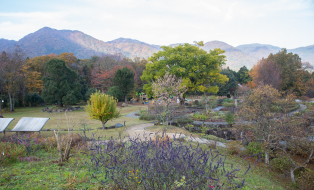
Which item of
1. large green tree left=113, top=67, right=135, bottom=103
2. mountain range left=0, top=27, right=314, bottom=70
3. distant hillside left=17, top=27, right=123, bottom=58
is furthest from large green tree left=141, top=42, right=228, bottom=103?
distant hillside left=17, top=27, right=123, bottom=58

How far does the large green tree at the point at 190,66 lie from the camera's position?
68.6 feet

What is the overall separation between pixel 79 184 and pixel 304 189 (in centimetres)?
509

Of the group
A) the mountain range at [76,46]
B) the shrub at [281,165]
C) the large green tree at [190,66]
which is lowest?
the shrub at [281,165]

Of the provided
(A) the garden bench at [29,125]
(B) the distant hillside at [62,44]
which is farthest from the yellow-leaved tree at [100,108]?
(B) the distant hillside at [62,44]

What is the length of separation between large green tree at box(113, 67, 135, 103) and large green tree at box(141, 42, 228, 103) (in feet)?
24.6

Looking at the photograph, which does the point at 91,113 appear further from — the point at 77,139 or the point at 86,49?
the point at 86,49

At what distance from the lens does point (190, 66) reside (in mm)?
21188

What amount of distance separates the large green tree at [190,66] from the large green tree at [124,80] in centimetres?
750

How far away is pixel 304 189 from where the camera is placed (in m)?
4.26

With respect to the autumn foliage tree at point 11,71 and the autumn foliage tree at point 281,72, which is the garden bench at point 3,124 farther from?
the autumn foliage tree at point 281,72

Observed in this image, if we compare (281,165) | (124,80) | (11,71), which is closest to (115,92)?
(124,80)

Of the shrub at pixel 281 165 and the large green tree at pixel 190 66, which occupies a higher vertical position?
the large green tree at pixel 190 66

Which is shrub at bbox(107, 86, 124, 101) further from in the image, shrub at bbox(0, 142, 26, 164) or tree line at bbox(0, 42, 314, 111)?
shrub at bbox(0, 142, 26, 164)

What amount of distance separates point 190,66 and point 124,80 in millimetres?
12599
